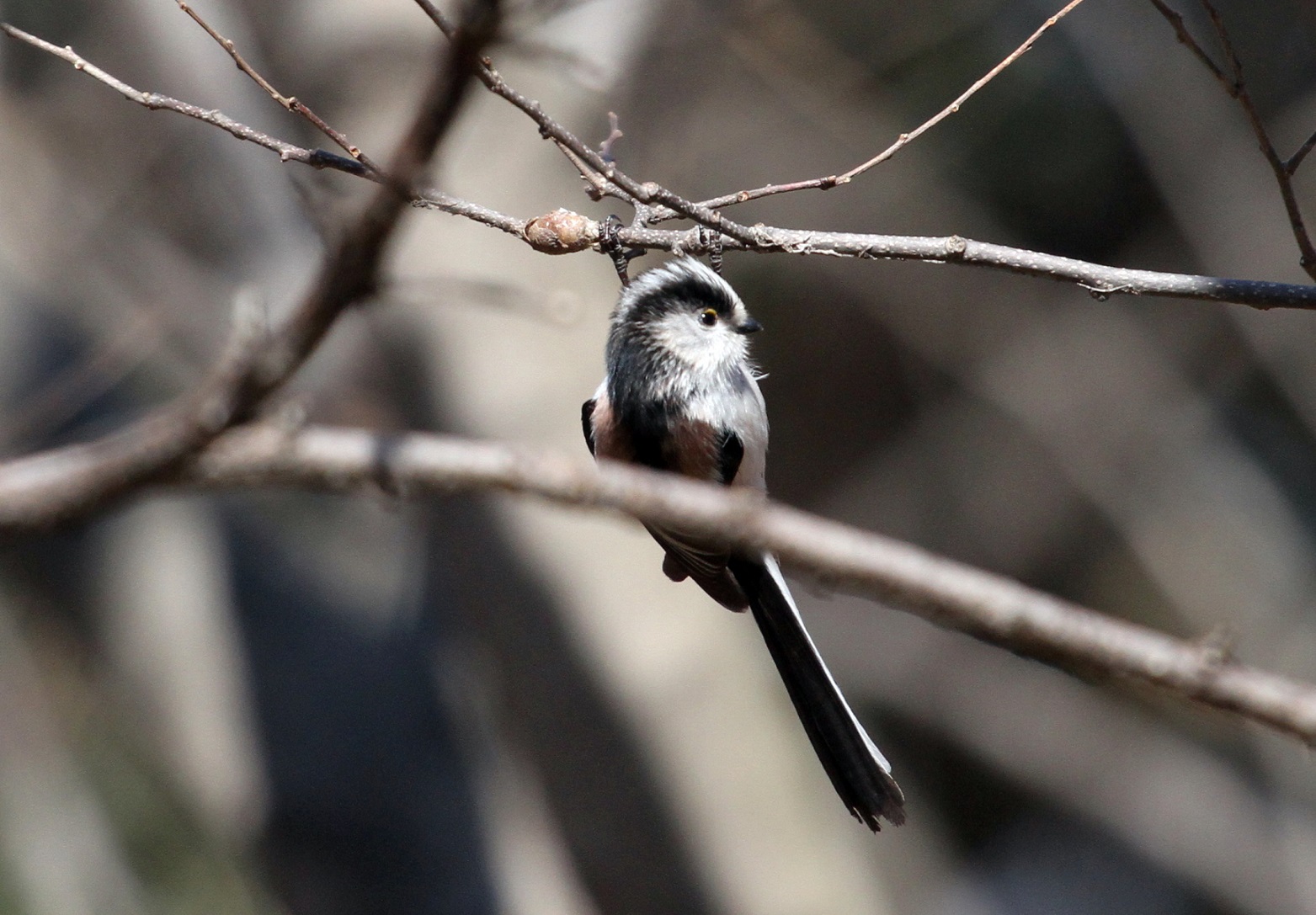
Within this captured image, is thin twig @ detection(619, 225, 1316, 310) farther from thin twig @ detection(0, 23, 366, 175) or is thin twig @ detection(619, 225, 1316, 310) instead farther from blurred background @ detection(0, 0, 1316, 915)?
blurred background @ detection(0, 0, 1316, 915)

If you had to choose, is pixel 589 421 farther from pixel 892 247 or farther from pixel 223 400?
pixel 223 400

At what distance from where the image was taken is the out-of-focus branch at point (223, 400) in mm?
646

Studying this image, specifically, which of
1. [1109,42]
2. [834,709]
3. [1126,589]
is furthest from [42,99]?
[1126,589]

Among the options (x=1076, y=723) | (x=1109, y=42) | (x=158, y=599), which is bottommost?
(x=158, y=599)

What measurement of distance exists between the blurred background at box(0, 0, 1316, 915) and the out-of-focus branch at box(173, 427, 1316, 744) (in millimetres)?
1619

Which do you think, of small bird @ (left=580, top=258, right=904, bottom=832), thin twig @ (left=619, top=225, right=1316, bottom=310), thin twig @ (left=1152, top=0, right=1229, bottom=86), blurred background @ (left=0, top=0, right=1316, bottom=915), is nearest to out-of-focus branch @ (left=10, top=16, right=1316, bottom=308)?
thin twig @ (left=619, top=225, right=1316, bottom=310)

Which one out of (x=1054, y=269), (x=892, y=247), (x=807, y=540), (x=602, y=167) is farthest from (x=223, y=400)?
(x=1054, y=269)

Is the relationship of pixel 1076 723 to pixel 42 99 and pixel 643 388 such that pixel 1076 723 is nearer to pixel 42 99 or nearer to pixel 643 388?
pixel 643 388

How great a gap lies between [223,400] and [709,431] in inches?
43.2

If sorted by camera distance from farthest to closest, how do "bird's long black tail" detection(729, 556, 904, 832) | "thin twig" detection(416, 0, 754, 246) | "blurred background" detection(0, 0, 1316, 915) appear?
"blurred background" detection(0, 0, 1316, 915)
"bird's long black tail" detection(729, 556, 904, 832)
"thin twig" detection(416, 0, 754, 246)

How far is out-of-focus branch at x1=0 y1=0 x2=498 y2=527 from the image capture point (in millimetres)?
646

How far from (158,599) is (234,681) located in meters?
0.46

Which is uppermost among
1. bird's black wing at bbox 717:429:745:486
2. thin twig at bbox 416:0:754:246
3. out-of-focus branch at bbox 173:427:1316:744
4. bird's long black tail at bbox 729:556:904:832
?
bird's black wing at bbox 717:429:745:486

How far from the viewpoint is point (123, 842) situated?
462 centimetres
